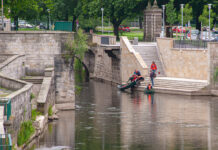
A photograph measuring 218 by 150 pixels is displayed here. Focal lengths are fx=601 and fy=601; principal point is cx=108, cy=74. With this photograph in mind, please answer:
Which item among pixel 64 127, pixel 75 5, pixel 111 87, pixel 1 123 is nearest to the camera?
pixel 1 123

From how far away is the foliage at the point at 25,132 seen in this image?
25547 millimetres

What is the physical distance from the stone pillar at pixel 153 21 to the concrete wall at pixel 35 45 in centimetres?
2889

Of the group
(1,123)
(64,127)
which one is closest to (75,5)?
(64,127)

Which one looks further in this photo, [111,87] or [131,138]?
[111,87]

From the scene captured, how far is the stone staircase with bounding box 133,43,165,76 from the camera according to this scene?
185 feet

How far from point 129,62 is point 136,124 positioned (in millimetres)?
21625

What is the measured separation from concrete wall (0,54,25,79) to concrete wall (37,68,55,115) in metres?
1.65

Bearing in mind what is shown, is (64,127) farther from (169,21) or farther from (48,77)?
(169,21)

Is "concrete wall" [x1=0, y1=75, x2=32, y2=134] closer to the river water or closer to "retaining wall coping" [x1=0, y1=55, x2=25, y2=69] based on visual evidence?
the river water

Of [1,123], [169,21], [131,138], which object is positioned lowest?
[131,138]

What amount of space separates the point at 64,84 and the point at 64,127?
6.10m

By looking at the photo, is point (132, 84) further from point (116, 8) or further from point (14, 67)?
point (116, 8)

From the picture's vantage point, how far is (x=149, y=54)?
190 feet

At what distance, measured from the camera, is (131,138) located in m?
30.1
